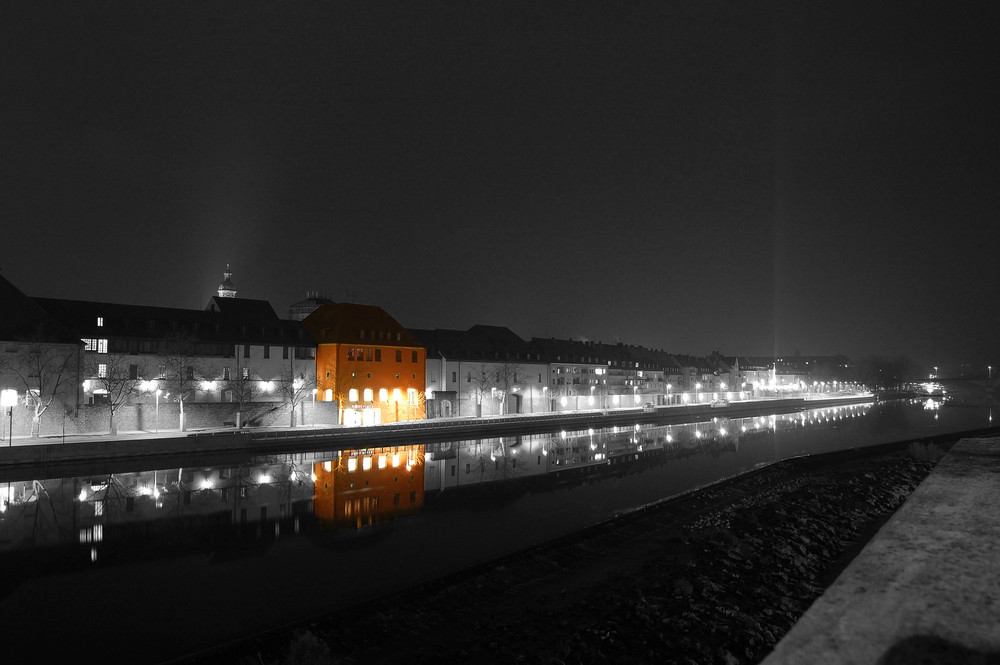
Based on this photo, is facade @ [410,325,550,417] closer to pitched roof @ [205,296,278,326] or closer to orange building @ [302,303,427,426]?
orange building @ [302,303,427,426]

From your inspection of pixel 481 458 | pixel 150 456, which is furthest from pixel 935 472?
pixel 150 456

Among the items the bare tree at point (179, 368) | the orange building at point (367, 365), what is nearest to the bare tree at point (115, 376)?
the bare tree at point (179, 368)

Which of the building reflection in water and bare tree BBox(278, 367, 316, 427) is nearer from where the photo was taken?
the building reflection in water

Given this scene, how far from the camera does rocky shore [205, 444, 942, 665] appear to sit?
36.5 ft

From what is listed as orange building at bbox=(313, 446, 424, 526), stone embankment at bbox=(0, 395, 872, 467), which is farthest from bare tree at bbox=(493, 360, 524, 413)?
orange building at bbox=(313, 446, 424, 526)

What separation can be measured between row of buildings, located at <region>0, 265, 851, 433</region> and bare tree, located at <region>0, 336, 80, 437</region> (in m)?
0.06

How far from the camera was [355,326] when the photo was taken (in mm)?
56094

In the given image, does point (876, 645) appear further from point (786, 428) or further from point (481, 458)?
point (786, 428)

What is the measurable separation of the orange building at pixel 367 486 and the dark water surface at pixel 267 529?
4.6 inches

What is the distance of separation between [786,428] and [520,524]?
51.7 meters

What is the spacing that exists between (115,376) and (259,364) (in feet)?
33.3

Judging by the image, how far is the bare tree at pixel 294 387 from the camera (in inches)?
1869

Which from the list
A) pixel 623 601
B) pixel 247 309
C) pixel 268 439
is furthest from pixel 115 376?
pixel 623 601

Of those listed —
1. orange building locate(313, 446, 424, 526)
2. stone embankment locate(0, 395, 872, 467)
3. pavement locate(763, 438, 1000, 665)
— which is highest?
pavement locate(763, 438, 1000, 665)
